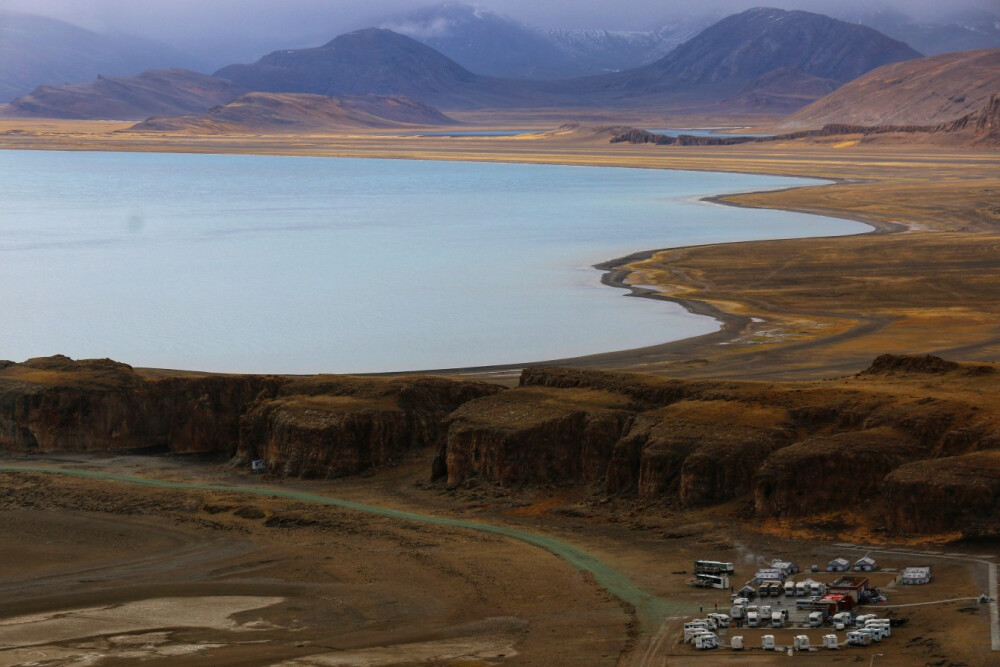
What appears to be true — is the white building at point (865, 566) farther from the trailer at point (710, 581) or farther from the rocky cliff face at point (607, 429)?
the trailer at point (710, 581)

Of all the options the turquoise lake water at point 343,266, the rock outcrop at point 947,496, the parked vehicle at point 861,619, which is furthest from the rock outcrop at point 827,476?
the turquoise lake water at point 343,266

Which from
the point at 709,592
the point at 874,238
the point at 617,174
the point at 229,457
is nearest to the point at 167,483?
the point at 229,457

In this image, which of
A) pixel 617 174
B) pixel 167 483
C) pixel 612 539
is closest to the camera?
pixel 612 539

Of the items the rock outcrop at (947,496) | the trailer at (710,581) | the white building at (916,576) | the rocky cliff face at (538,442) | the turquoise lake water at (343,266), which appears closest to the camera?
the white building at (916,576)

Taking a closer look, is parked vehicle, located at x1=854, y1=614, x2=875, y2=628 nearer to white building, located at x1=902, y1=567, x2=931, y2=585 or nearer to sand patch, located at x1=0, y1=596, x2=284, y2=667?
white building, located at x1=902, y1=567, x2=931, y2=585

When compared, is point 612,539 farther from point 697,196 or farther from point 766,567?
point 697,196

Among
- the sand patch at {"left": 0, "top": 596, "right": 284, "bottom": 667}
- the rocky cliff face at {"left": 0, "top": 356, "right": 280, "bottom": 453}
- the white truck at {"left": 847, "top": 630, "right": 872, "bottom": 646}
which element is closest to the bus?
the white truck at {"left": 847, "top": 630, "right": 872, "bottom": 646}
